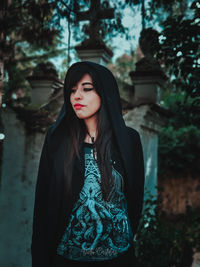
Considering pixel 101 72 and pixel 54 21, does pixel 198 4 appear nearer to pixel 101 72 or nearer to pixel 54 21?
pixel 101 72

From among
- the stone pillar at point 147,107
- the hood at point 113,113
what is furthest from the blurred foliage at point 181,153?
the hood at point 113,113

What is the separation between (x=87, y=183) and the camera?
191cm

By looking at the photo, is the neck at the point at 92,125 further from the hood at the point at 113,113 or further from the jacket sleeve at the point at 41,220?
the jacket sleeve at the point at 41,220

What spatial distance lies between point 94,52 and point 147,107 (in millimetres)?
1085

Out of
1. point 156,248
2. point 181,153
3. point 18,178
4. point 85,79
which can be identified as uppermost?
point 85,79

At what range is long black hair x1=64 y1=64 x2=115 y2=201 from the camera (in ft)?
6.23

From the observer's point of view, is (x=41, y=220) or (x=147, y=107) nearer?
(x=41, y=220)

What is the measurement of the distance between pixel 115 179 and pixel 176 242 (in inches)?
106

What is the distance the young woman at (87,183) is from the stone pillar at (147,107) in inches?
66.9

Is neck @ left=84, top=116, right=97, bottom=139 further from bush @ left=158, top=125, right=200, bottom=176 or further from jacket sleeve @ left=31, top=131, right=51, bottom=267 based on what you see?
bush @ left=158, top=125, right=200, bottom=176

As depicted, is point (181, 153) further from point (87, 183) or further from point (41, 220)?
point (41, 220)

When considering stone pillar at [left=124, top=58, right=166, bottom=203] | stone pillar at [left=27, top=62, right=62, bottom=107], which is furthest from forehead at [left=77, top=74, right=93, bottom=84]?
stone pillar at [left=27, top=62, right=62, bottom=107]

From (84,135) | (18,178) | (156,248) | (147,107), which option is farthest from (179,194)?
(84,135)

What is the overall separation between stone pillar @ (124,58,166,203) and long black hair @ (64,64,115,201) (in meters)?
1.78
